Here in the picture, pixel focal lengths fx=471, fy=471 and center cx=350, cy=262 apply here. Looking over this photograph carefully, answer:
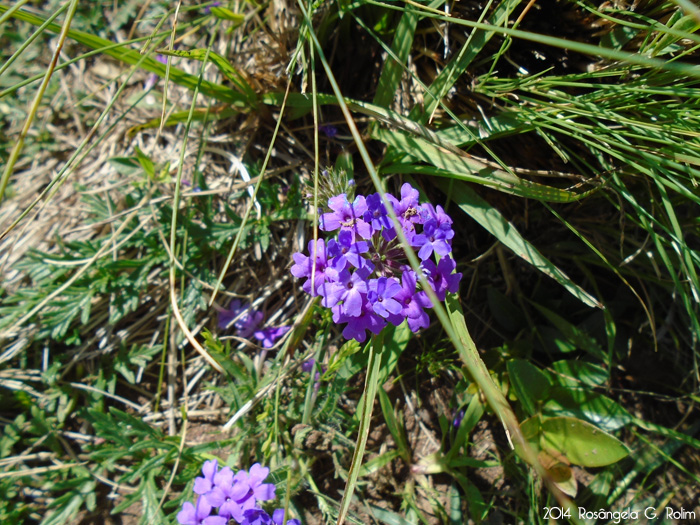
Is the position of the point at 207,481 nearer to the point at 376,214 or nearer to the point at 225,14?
the point at 376,214

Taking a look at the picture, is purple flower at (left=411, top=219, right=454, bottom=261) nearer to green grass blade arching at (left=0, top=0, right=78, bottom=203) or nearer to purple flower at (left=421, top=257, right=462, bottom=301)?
purple flower at (left=421, top=257, right=462, bottom=301)

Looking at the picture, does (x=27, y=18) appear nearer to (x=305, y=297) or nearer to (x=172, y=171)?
(x=172, y=171)

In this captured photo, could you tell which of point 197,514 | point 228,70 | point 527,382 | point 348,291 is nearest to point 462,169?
point 348,291

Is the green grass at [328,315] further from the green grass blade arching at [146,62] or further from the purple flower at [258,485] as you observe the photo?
the purple flower at [258,485]

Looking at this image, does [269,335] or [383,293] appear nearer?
[383,293]

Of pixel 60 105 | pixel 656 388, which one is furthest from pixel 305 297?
pixel 60 105

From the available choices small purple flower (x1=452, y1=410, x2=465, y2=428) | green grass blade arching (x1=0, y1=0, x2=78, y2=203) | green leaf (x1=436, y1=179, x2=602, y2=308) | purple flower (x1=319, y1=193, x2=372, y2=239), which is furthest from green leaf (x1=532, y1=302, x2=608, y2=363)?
green grass blade arching (x1=0, y1=0, x2=78, y2=203)
